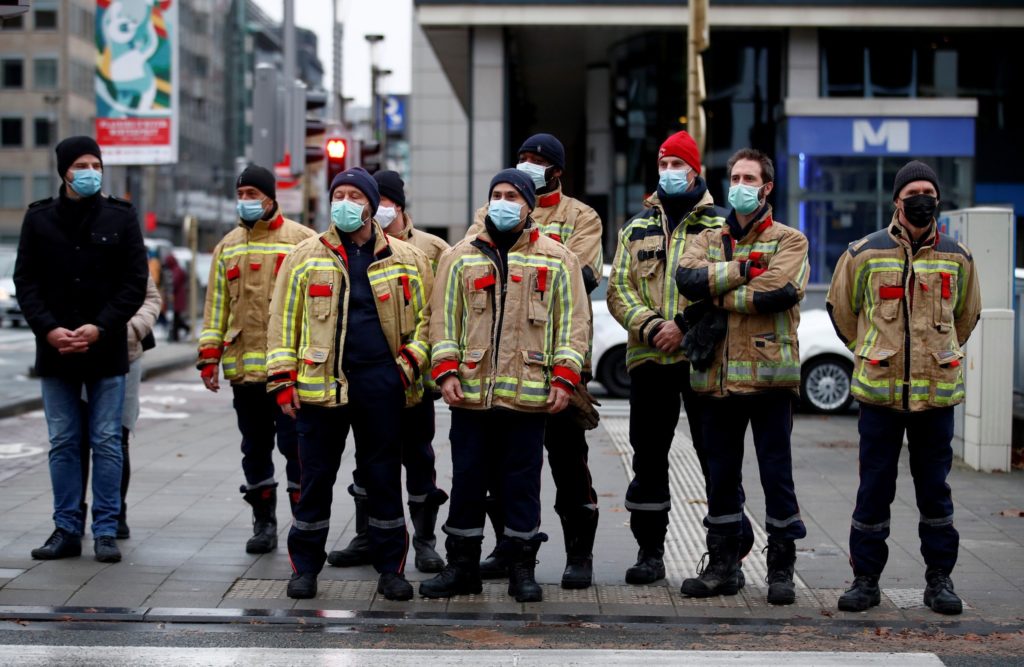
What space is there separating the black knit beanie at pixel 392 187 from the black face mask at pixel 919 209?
2.50 m

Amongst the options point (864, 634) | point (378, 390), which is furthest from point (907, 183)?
point (378, 390)

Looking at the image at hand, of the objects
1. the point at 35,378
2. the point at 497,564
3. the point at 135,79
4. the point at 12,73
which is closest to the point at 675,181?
the point at 497,564

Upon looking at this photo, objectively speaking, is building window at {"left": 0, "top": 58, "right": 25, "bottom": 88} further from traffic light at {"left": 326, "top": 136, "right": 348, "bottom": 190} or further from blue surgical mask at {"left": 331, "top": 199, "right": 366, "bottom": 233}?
blue surgical mask at {"left": 331, "top": 199, "right": 366, "bottom": 233}

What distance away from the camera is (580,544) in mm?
7125

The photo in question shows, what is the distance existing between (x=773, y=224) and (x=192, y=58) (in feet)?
346

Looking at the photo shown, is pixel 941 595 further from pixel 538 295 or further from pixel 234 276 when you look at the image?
pixel 234 276

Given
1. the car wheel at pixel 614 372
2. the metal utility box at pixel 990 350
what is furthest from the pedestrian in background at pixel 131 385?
the car wheel at pixel 614 372

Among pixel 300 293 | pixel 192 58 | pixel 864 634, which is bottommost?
pixel 864 634

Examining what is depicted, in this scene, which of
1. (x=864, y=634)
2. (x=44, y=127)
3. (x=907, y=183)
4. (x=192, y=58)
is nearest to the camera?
(x=864, y=634)

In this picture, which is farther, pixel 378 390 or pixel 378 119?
pixel 378 119

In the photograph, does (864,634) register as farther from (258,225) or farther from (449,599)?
(258,225)

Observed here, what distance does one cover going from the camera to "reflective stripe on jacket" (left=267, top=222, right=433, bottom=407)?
668 cm

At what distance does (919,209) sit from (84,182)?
4056 millimetres

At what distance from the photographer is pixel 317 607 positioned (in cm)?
662
